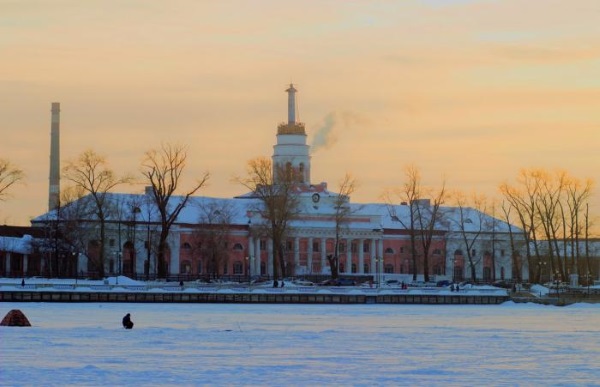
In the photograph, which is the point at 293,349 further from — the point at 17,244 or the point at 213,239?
the point at 213,239

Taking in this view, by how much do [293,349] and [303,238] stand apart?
96972 millimetres

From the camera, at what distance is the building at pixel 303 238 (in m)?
132

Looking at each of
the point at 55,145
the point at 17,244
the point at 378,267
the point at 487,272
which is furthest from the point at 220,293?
the point at 487,272

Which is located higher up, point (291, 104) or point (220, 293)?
point (291, 104)

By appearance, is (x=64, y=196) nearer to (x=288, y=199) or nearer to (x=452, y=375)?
(x=288, y=199)

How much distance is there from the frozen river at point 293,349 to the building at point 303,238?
56192 millimetres

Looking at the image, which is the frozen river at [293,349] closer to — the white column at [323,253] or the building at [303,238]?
the building at [303,238]

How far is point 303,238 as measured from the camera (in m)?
144

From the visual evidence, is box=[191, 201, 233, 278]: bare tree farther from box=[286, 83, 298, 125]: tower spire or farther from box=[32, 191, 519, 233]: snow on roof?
box=[286, 83, 298, 125]: tower spire

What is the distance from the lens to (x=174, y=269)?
136250 mm

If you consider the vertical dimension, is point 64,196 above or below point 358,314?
above

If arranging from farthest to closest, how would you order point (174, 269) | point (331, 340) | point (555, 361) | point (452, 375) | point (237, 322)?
point (174, 269) < point (237, 322) < point (331, 340) < point (555, 361) < point (452, 375)

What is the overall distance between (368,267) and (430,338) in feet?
307

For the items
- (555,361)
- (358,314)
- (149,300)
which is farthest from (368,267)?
(555,361)
